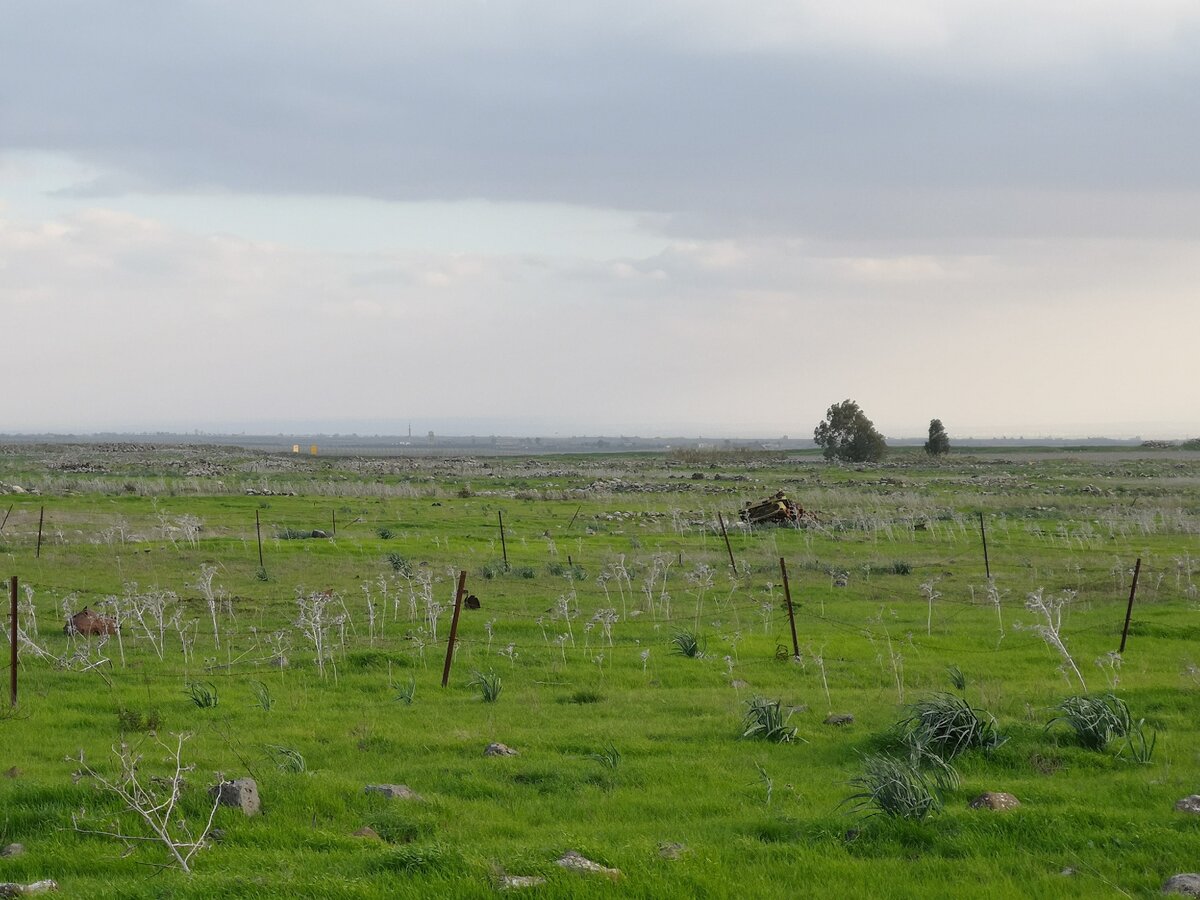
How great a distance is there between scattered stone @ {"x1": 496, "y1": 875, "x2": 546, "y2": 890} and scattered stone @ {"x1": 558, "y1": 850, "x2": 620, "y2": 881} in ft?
0.78

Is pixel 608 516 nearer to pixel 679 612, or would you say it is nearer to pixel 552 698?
pixel 679 612

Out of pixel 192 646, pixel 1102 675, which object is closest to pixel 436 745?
pixel 192 646

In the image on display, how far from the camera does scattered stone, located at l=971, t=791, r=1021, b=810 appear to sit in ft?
28.7

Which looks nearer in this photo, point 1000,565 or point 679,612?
point 679,612

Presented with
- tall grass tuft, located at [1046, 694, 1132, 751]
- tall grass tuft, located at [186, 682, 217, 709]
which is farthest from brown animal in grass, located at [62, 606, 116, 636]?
tall grass tuft, located at [1046, 694, 1132, 751]

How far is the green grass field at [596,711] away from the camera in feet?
25.6

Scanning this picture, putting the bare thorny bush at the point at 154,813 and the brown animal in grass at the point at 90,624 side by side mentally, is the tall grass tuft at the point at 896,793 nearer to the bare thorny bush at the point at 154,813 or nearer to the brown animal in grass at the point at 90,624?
the bare thorny bush at the point at 154,813

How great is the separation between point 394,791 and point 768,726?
4518 millimetres

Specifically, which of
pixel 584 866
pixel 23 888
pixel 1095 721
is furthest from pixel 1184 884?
pixel 23 888

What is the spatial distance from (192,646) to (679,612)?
9675 mm

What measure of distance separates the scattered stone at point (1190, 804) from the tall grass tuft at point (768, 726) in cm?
410

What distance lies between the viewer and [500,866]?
752cm

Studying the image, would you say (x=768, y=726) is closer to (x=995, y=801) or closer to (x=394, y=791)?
(x=995, y=801)

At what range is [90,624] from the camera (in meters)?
17.9
